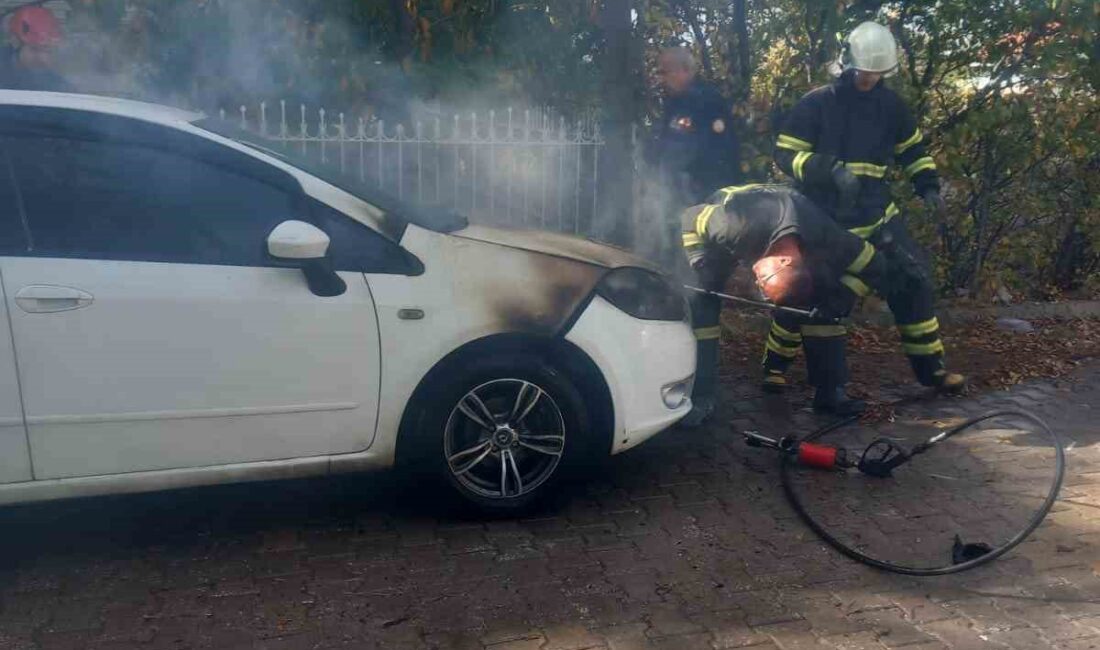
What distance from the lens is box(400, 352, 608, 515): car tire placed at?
4.33m

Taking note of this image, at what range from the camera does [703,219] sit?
18.7ft

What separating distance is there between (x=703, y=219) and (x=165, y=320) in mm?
2891

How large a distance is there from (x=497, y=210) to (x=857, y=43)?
294 centimetres

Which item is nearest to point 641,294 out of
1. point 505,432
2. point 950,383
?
point 505,432

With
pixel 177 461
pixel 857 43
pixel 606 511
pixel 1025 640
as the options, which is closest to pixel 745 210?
pixel 857 43

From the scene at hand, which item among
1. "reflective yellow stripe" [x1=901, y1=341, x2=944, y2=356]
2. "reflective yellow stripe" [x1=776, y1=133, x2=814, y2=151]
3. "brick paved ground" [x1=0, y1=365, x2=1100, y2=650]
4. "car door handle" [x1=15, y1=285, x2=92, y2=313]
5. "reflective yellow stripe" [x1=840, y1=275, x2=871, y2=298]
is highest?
"reflective yellow stripe" [x1=776, y1=133, x2=814, y2=151]

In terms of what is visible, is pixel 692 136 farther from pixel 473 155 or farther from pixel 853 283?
pixel 853 283

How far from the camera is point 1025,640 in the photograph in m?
3.61

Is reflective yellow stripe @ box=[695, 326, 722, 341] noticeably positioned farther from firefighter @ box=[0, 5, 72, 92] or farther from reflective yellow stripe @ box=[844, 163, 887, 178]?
firefighter @ box=[0, 5, 72, 92]

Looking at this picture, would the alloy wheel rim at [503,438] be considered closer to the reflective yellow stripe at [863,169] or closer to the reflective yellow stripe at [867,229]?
the reflective yellow stripe at [867,229]

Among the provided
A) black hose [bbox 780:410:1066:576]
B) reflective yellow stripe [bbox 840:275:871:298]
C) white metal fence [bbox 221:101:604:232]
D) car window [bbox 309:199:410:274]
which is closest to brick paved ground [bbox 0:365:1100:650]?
black hose [bbox 780:410:1066:576]

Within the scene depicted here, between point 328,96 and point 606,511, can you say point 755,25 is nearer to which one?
point 328,96

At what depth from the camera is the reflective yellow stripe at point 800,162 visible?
5742mm

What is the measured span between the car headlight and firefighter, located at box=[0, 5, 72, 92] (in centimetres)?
448
